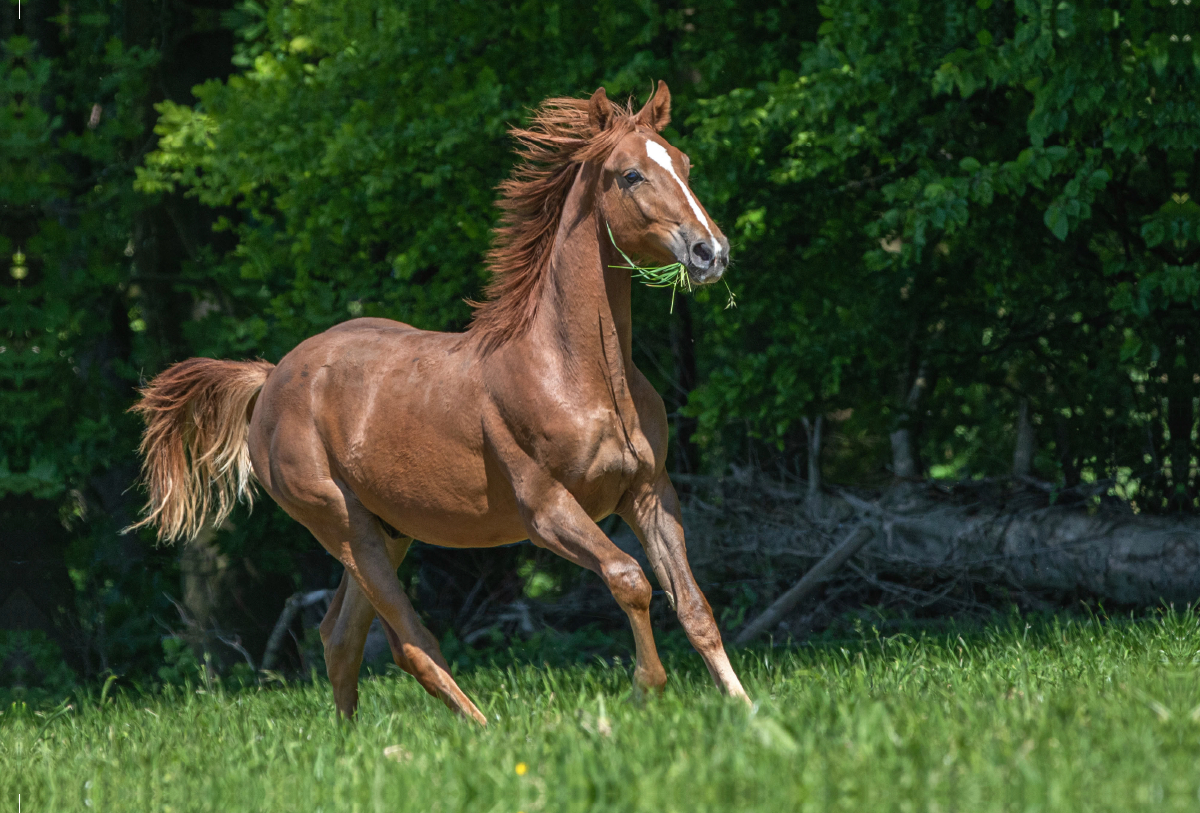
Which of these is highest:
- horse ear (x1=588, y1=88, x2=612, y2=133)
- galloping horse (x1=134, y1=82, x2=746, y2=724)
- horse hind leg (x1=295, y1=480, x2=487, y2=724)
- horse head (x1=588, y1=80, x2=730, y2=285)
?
horse ear (x1=588, y1=88, x2=612, y2=133)

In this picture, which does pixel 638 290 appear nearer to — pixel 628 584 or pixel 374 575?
pixel 374 575

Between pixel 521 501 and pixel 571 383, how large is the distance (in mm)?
526

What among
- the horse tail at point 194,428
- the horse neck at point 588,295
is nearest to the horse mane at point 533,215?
the horse neck at point 588,295

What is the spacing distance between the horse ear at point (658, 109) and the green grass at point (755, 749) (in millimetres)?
2397

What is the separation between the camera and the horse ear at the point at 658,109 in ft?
A: 17.3

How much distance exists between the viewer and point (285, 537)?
10523 millimetres

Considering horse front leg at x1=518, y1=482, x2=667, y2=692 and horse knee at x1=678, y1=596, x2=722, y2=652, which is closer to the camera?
horse front leg at x1=518, y1=482, x2=667, y2=692

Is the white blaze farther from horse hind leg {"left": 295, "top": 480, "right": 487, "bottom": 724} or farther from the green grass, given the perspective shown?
horse hind leg {"left": 295, "top": 480, "right": 487, "bottom": 724}

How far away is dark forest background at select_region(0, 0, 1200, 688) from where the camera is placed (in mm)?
7688

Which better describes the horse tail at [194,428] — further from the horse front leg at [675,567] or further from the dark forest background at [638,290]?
the dark forest background at [638,290]

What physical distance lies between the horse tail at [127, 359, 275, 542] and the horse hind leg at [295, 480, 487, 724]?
0.77 metres

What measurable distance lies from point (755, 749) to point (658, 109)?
2.97m

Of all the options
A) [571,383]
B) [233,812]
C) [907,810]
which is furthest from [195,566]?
[907,810]

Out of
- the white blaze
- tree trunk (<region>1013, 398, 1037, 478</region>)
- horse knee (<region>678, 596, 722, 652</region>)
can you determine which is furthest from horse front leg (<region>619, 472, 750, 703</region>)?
tree trunk (<region>1013, 398, 1037, 478</region>)
